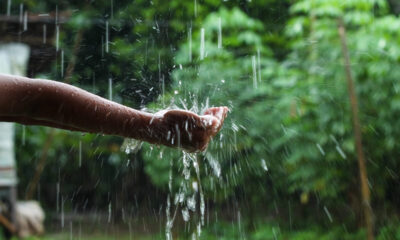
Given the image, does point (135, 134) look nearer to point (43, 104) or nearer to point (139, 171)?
point (43, 104)

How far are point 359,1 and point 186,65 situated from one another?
1.08 meters

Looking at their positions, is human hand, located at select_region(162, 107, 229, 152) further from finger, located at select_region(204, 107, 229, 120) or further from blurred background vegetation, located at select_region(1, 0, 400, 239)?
blurred background vegetation, located at select_region(1, 0, 400, 239)

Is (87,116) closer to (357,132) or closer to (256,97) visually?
(357,132)

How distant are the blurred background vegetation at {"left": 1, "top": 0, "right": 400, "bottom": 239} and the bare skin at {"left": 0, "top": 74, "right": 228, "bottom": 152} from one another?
1.94 m

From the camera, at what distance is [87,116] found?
2.87 ft

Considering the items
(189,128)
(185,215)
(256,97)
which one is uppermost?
(256,97)

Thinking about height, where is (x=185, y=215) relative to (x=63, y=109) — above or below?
below

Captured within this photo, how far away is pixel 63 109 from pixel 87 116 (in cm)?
4

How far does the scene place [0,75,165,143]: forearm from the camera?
2.72 ft

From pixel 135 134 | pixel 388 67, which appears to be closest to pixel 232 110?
pixel 388 67

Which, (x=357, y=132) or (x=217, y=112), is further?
(x=357, y=132)

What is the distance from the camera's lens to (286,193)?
12.1 ft

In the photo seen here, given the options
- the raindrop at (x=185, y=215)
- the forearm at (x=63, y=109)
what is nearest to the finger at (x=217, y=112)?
the forearm at (x=63, y=109)

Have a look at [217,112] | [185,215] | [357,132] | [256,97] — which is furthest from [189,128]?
[185,215]
